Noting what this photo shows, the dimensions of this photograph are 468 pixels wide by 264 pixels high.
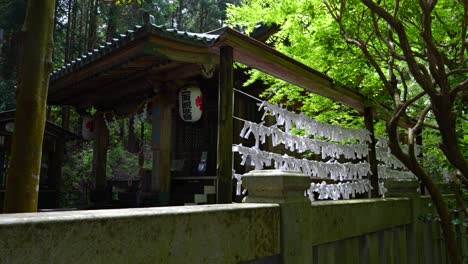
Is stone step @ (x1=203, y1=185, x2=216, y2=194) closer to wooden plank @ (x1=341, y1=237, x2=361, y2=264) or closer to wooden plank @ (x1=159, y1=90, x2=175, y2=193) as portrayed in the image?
wooden plank @ (x1=159, y1=90, x2=175, y2=193)

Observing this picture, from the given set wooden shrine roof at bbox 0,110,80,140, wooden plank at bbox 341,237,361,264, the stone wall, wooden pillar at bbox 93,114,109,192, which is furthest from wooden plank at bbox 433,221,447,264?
wooden shrine roof at bbox 0,110,80,140

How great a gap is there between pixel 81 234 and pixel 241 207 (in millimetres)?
1002

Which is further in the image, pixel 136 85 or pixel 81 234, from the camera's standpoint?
pixel 136 85

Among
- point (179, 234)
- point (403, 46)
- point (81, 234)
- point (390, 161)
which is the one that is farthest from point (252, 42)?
point (390, 161)

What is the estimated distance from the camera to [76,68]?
328 inches

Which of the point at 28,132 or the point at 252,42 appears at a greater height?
the point at 252,42

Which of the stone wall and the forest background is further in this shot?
the forest background

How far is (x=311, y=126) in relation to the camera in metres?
5.61

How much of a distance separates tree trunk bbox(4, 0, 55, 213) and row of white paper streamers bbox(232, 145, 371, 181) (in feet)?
6.75

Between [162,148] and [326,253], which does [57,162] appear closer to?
[162,148]

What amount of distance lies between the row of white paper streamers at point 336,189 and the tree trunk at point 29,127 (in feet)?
11.7

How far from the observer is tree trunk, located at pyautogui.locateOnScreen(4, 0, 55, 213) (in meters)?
3.23

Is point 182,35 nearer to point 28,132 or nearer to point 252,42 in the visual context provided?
point 252,42

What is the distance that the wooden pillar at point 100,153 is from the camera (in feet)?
35.4
